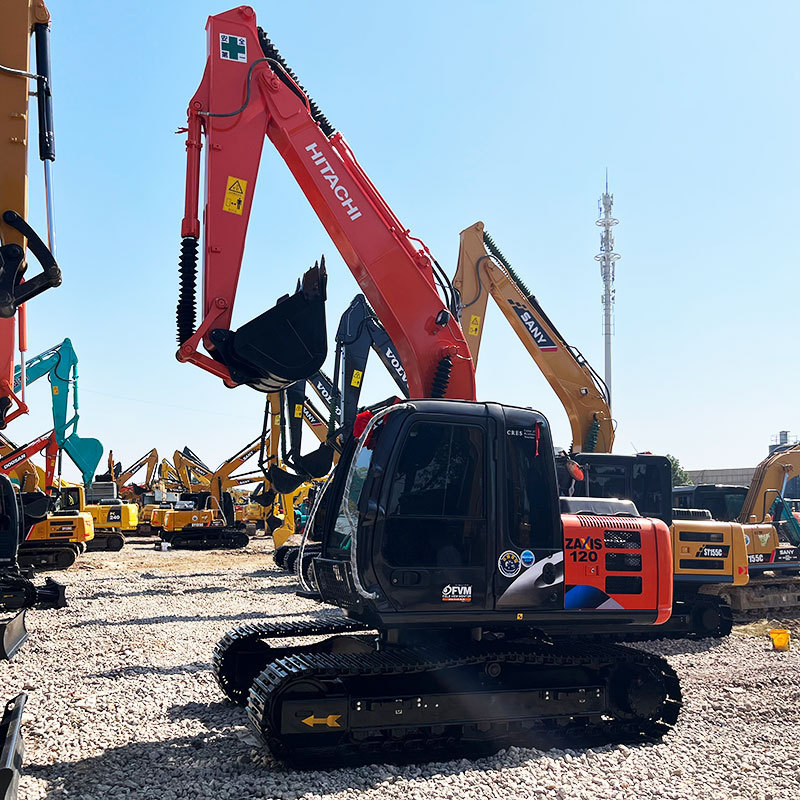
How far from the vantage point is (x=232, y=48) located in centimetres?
837

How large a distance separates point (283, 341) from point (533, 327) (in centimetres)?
829

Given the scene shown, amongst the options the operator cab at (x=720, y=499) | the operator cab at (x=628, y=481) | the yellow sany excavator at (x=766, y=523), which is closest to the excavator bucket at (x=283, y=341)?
the operator cab at (x=628, y=481)

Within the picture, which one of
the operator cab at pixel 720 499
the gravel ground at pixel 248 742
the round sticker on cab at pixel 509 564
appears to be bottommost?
the gravel ground at pixel 248 742

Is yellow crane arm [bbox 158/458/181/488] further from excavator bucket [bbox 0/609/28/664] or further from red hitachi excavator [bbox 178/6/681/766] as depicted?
red hitachi excavator [bbox 178/6/681/766]

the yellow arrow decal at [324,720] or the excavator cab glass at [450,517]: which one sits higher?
the excavator cab glass at [450,517]

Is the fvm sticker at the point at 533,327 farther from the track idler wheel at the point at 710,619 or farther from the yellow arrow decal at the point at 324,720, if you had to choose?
the yellow arrow decal at the point at 324,720

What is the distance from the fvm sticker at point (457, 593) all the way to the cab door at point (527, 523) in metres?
0.20

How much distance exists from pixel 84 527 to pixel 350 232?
14.9 metres

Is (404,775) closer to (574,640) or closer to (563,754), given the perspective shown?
(563,754)

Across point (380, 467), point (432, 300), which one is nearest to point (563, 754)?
point (380, 467)

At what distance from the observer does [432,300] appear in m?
8.84

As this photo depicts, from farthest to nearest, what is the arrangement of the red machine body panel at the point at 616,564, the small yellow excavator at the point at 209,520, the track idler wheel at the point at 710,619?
the small yellow excavator at the point at 209,520, the track idler wheel at the point at 710,619, the red machine body panel at the point at 616,564

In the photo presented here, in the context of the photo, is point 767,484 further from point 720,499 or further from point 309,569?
point 309,569

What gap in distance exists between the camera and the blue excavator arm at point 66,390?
21469 millimetres
